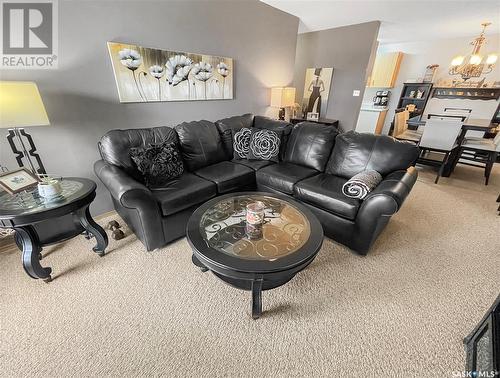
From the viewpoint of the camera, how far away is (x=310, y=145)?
2.60 metres

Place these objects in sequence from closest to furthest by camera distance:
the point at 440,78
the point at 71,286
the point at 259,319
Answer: the point at 259,319 → the point at 71,286 → the point at 440,78

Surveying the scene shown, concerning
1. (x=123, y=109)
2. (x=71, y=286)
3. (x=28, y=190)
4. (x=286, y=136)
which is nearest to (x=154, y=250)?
(x=71, y=286)

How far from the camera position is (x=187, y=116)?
2832 mm

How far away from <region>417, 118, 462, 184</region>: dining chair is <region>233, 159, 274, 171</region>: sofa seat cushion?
263cm

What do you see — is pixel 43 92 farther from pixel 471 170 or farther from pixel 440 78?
pixel 440 78

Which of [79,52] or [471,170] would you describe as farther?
[471,170]

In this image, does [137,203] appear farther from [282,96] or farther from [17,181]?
[282,96]

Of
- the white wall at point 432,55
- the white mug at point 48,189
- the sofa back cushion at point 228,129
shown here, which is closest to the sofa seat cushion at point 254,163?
the sofa back cushion at point 228,129

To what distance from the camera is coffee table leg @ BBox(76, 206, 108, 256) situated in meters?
1.72

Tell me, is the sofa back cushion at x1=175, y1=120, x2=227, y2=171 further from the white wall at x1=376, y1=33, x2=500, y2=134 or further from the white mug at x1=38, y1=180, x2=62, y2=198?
the white wall at x1=376, y1=33, x2=500, y2=134

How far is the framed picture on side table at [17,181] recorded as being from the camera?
148 cm

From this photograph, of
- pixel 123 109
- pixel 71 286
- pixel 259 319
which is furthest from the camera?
pixel 123 109

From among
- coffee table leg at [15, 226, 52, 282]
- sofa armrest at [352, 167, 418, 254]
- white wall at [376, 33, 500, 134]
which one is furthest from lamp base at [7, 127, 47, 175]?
white wall at [376, 33, 500, 134]

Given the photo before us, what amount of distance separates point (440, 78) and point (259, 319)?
7.40 metres
